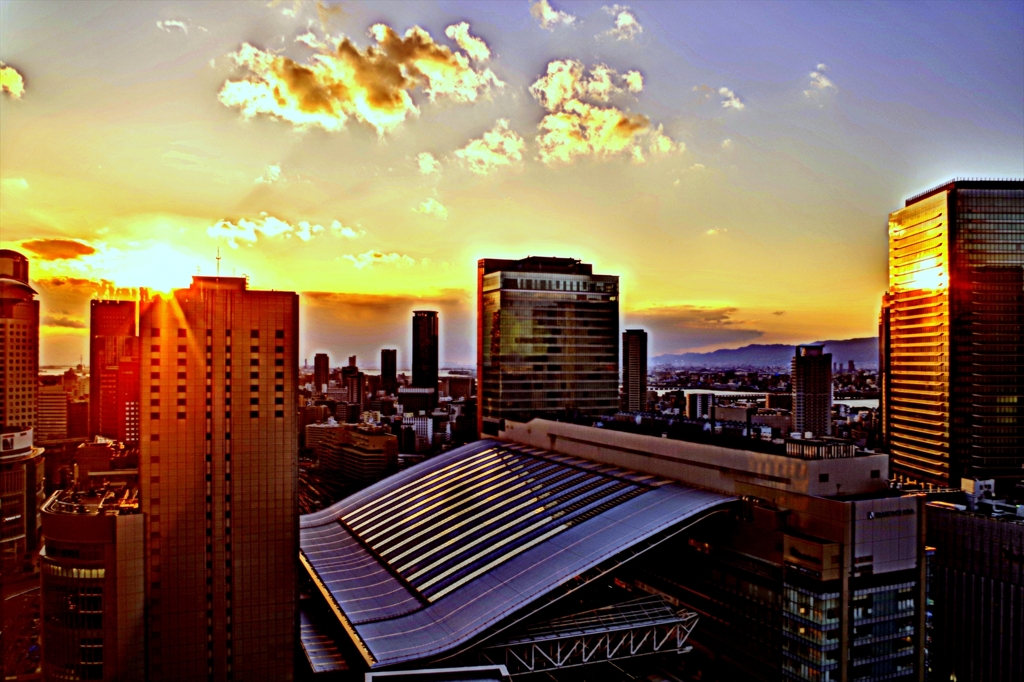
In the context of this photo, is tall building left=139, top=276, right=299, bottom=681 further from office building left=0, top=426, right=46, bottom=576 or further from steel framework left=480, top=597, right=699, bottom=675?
office building left=0, top=426, right=46, bottom=576

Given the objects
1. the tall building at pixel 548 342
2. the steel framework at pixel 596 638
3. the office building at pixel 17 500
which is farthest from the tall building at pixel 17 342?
the steel framework at pixel 596 638

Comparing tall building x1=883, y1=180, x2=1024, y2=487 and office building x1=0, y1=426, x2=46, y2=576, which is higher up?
tall building x1=883, y1=180, x2=1024, y2=487

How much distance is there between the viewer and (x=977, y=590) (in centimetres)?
7288

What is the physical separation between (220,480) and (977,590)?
74.9 metres

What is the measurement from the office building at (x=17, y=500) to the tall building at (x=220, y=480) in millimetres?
92608

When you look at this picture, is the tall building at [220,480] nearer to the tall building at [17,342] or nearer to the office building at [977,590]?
the office building at [977,590]

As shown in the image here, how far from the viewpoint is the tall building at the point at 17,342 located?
16238 cm

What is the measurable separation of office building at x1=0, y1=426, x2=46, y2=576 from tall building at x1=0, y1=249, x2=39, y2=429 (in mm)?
28553

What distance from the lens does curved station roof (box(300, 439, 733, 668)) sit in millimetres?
57375

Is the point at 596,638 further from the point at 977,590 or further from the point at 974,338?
the point at 974,338

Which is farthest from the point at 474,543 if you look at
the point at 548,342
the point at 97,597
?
the point at 548,342

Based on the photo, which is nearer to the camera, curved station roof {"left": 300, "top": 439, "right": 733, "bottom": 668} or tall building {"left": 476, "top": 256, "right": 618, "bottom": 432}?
curved station roof {"left": 300, "top": 439, "right": 733, "bottom": 668}

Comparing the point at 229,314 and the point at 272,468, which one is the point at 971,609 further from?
the point at 229,314

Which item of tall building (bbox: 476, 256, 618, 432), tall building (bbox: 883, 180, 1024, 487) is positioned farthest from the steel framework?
tall building (bbox: 883, 180, 1024, 487)
